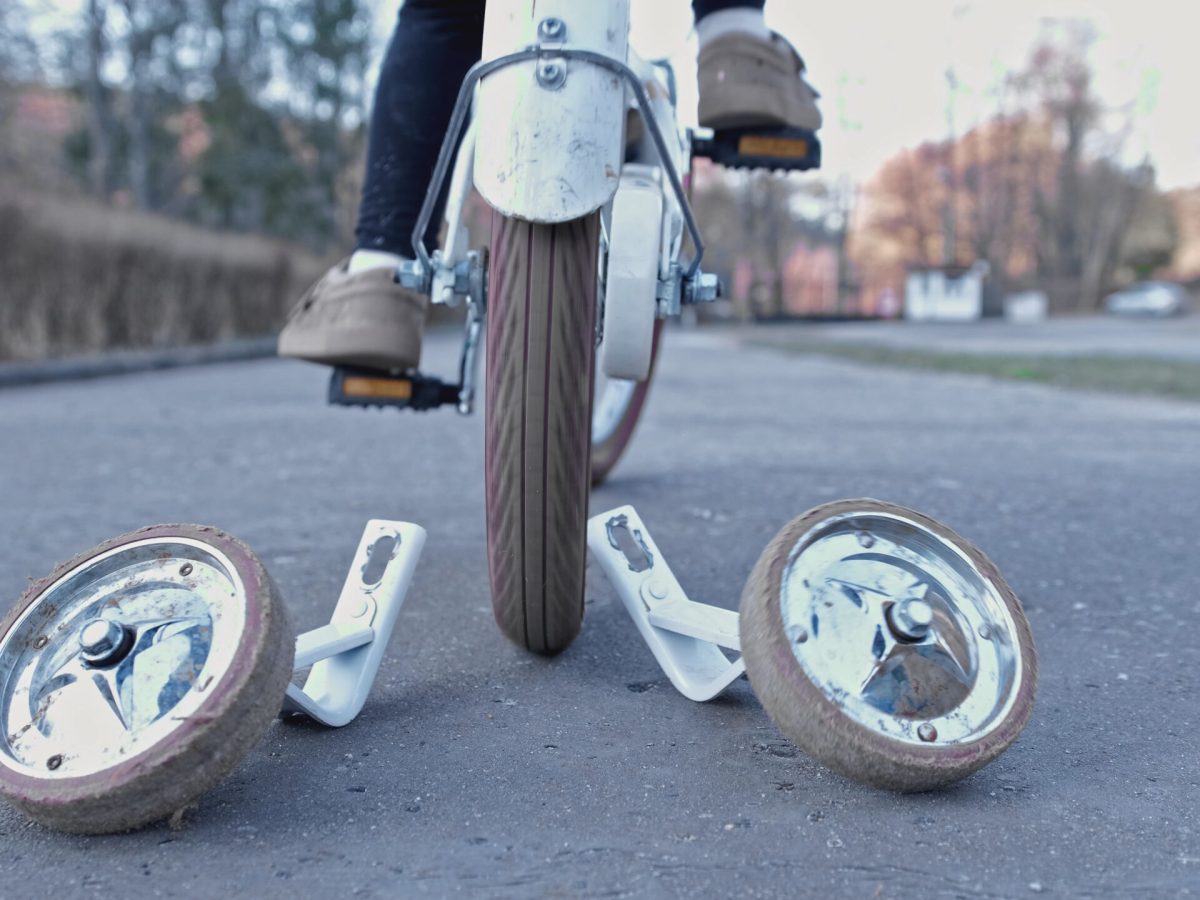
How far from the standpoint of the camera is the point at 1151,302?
154 feet

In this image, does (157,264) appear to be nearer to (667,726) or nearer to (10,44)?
(10,44)

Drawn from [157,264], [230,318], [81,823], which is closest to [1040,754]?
[81,823]

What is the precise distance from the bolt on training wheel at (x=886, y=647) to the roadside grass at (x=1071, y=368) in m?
6.01

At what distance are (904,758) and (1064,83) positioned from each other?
5205 cm

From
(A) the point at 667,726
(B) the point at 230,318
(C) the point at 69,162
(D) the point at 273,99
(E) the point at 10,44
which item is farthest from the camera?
(D) the point at 273,99

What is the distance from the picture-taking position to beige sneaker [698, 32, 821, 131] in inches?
98.4

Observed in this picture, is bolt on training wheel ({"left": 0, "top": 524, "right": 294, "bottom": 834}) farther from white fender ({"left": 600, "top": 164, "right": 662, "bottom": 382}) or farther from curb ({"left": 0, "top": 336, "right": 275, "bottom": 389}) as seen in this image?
curb ({"left": 0, "top": 336, "right": 275, "bottom": 389})

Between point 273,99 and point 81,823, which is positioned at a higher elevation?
point 273,99

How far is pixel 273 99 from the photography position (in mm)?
27562

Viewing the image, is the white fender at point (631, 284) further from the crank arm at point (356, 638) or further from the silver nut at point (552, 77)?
the crank arm at point (356, 638)

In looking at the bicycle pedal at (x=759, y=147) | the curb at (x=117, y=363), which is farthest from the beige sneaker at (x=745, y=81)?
the curb at (x=117, y=363)

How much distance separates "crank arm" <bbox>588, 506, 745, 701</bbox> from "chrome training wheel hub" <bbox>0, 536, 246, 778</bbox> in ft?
1.99

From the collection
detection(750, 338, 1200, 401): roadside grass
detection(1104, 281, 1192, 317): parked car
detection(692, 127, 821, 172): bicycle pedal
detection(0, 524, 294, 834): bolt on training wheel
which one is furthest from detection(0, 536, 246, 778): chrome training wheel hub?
detection(1104, 281, 1192, 317): parked car

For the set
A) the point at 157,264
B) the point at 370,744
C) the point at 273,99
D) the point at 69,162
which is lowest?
the point at 370,744
